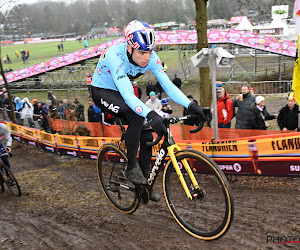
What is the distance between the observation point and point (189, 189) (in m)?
4.04

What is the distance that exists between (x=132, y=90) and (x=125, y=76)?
203mm

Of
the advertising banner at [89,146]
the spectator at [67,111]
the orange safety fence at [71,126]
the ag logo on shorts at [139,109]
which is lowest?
the advertising banner at [89,146]

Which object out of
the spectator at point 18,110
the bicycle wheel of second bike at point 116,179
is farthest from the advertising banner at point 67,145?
the bicycle wheel of second bike at point 116,179

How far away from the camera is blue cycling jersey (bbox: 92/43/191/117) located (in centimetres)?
400

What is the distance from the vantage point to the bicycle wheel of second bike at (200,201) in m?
3.72

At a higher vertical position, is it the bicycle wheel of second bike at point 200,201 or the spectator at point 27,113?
the bicycle wheel of second bike at point 200,201

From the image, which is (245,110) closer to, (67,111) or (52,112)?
(67,111)

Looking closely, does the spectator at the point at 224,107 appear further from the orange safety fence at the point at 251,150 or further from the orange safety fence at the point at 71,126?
the orange safety fence at the point at 71,126

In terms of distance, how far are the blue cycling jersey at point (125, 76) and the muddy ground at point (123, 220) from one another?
6.66 ft

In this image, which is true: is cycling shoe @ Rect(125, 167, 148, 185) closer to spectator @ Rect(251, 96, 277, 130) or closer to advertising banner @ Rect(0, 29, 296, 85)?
spectator @ Rect(251, 96, 277, 130)

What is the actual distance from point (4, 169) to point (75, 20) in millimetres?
133881

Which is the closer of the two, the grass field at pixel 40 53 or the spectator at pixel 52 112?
the spectator at pixel 52 112

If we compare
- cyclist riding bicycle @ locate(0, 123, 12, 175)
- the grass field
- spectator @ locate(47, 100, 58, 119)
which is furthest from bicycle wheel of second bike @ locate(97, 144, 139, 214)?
the grass field

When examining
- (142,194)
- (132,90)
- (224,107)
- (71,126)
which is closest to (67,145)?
(71,126)
